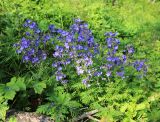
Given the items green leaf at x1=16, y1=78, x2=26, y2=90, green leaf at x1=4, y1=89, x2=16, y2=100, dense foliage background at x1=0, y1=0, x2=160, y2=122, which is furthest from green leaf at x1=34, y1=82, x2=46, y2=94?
green leaf at x1=4, y1=89, x2=16, y2=100

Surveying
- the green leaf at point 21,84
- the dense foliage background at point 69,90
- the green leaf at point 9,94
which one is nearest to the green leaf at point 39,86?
the dense foliage background at point 69,90

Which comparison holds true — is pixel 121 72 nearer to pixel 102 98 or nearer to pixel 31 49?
pixel 102 98

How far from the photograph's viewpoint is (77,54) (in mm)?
4379

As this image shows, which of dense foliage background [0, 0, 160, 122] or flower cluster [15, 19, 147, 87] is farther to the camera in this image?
flower cluster [15, 19, 147, 87]

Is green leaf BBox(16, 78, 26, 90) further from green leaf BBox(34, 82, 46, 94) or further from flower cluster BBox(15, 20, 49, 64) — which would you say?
flower cluster BBox(15, 20, 49, 64)

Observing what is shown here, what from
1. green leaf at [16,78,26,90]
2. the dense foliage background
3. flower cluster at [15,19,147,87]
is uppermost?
flower cluster at [15,19,147,87]

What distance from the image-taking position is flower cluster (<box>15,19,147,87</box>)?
14.1 ft

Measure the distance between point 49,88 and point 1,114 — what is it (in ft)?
2.65

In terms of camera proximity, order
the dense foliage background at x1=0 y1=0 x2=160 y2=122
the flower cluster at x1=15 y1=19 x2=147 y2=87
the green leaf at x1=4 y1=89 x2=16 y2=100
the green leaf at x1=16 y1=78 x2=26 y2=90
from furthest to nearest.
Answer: the flower cluster at x1=15 y1=19 x2=147 y2=87, the dense foliage background at x1=0 y1=0 x2=160 y2=122, the green leaf at x1=16 y1=78 x2=26 y2=90, the green leaf at x1=4 y1=89 x2=16 y2=100

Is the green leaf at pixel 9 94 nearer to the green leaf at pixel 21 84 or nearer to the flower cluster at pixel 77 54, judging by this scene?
the green leaf at pixel 21 84

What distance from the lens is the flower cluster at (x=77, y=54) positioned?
4293 mm

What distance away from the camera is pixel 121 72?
4.32 m

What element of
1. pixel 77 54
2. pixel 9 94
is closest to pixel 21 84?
pixel 9 94

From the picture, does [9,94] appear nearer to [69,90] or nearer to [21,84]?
[21,84]
